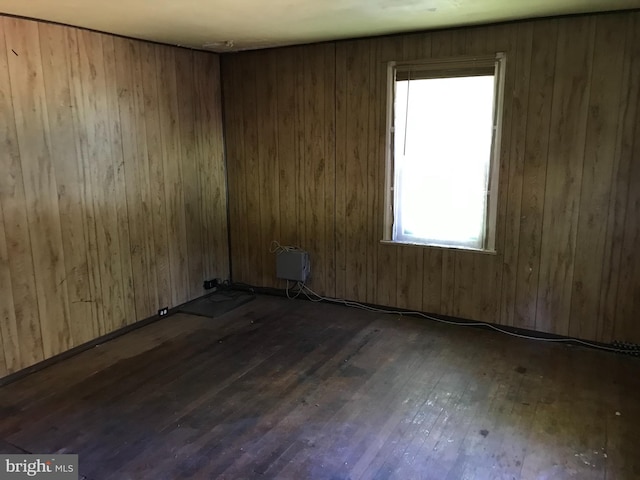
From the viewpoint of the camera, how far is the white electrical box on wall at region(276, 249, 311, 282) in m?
4.71

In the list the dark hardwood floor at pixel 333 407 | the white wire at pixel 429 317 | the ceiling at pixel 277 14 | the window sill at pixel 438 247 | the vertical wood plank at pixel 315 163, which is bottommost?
the dark hardwood floor at pixel 333 407

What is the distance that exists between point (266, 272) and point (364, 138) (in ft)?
5.71

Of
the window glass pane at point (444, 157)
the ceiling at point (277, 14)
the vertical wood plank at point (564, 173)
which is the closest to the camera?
the ceiling at point (277, 14)

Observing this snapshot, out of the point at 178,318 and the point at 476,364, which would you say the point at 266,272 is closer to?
the point at 178,318

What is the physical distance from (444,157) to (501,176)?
18.6 inches

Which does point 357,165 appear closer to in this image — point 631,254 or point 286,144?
point 286,144

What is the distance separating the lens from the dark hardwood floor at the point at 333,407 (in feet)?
7.87

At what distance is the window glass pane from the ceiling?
1.69ft

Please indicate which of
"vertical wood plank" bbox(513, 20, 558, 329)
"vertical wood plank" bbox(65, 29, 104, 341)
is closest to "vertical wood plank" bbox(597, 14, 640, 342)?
"vertical wood plank" bbox(513, 20, 558, 329)

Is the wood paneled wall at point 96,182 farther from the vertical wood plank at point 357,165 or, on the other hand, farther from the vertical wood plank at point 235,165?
the vertical wood plank at point 357,165

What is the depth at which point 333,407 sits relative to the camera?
2.89m

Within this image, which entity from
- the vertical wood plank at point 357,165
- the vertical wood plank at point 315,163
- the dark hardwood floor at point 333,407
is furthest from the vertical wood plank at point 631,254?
the vertical wood plank at point 315,163

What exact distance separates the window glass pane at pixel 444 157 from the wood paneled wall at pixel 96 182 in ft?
6.44

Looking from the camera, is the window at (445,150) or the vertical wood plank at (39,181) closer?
the vertical wood plank at (39,181)
